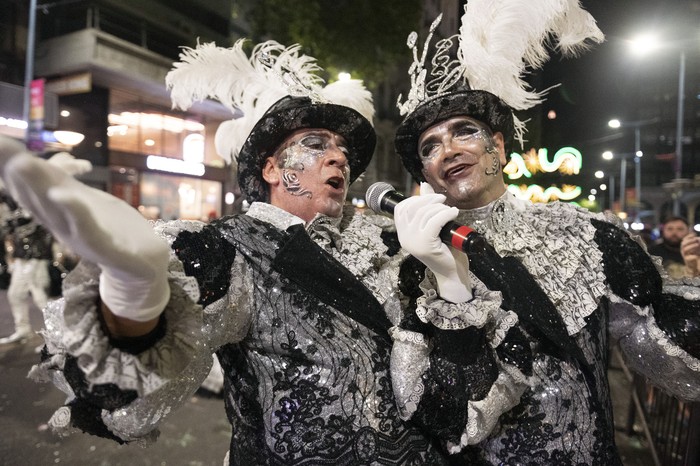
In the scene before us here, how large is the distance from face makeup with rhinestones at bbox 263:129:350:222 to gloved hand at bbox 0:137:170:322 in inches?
34.7

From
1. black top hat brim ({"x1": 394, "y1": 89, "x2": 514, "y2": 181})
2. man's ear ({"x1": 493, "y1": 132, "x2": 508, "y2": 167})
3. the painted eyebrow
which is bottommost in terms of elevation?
man's ear ({"x1": 493, "y1": 132, "x2": 508, "y2": 167})

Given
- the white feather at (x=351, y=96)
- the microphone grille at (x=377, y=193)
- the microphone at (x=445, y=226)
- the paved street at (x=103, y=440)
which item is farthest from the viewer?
the paved street at (x=103, y=440)

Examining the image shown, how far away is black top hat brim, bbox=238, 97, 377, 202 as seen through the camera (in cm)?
186

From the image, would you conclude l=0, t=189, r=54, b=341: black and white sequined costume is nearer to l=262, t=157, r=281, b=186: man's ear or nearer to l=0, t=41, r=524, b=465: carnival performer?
l=0, t=41, r=524, b=465: carnival performer

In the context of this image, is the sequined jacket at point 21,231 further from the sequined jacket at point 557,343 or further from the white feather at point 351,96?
the sequined jacket at point 557,343

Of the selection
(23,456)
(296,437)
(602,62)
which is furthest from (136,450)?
(602,62)

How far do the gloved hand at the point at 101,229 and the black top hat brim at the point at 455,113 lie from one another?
1248mm

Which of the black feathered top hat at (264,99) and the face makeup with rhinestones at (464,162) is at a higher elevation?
the black feathered top hat at (264,99)

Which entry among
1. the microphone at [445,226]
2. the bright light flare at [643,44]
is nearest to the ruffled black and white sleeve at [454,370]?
the microphone at [445,226]

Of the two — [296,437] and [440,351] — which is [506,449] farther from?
[296,437]

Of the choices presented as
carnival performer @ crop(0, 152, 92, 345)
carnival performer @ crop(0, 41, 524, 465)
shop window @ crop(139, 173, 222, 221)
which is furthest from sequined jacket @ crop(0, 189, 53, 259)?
shop window @ crop(139, 173, 222, 221)

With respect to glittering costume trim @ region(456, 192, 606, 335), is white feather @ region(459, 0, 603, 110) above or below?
above

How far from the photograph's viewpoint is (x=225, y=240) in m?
1.55

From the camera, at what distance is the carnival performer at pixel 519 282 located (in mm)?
1416
